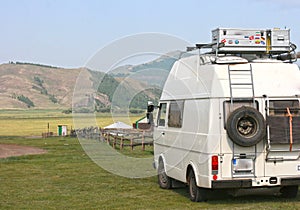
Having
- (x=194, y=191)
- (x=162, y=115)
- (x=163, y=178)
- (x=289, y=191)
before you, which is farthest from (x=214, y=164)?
(x=163, y=178)

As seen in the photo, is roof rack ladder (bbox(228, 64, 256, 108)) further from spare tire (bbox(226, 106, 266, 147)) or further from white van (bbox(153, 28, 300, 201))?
spare tire (bbox(226, 106, 266, 147))

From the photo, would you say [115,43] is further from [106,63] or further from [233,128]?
[233,128]

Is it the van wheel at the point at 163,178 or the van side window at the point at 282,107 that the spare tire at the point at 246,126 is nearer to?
the van side window at the point at 282,107

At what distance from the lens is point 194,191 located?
47.9ft

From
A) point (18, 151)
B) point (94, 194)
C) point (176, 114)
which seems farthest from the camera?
point (18, 151)

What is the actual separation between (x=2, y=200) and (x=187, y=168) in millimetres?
4807

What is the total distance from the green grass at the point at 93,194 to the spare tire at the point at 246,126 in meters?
1.50

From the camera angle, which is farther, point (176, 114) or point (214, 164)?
point (176, 114)

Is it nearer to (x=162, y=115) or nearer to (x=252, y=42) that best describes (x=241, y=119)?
(x=252, y=42)

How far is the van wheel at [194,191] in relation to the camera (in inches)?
567

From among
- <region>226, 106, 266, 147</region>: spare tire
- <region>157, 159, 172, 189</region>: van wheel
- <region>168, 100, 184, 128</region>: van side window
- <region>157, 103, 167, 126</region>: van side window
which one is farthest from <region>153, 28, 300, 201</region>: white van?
<region>157, 159, 172, 189</region>: van wheel

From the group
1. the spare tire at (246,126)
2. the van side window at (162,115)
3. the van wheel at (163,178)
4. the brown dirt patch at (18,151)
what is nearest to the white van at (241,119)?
the spare tire at (246,126)

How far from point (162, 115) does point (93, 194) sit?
2833 mm

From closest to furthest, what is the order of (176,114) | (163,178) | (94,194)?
1. (176,114)
2. (94,194)
3. (163,178)
